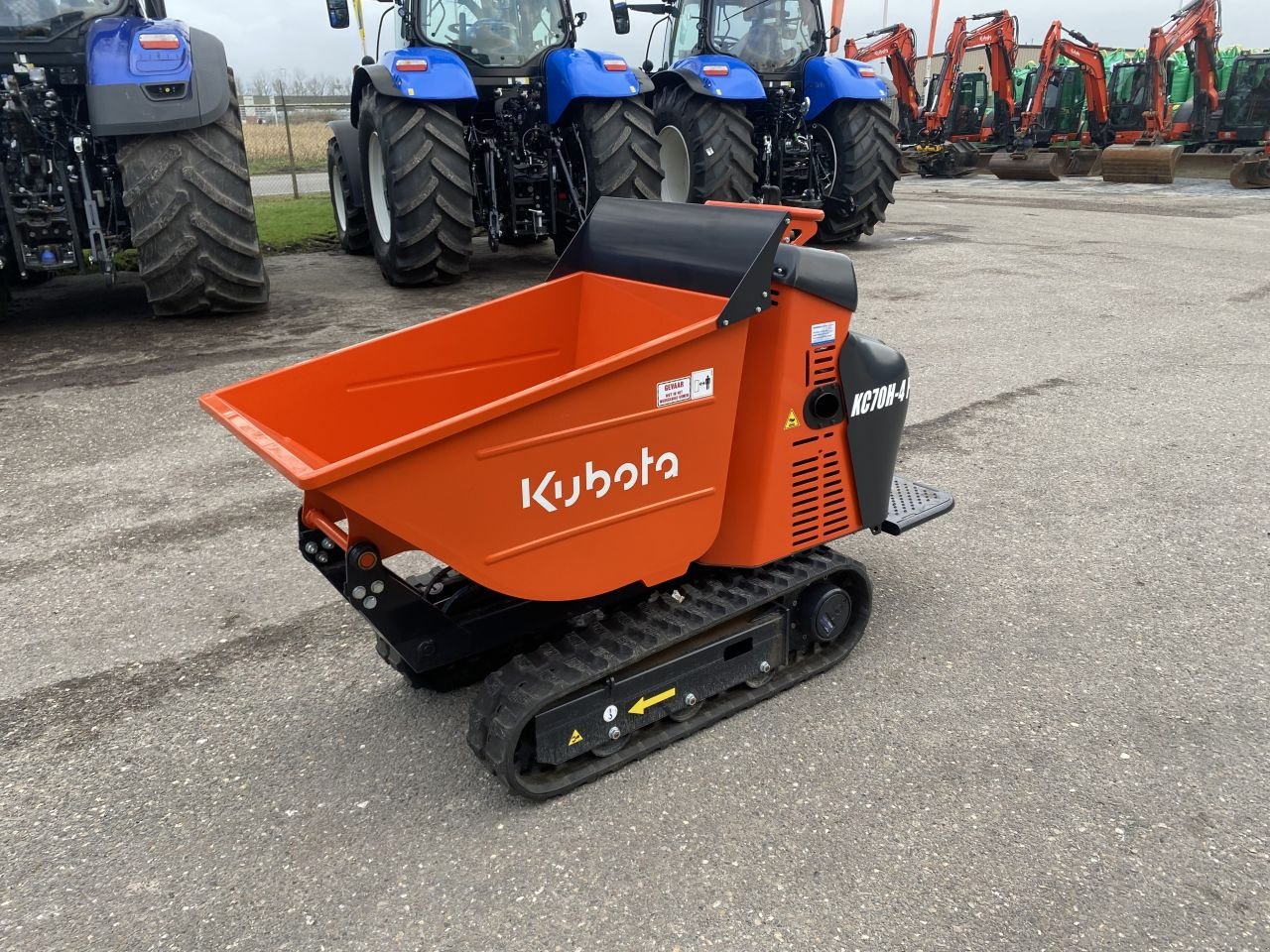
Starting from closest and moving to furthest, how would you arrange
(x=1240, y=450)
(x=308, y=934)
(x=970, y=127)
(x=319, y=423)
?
(x=308, y=934)
(x=319, y=423)
(x=1240, y=450)
(x=970, y=127)

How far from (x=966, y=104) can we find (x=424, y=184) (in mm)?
21143

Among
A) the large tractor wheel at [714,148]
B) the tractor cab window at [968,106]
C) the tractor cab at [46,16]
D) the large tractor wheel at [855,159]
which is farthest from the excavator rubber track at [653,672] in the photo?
the tractor cab window at [968,106]

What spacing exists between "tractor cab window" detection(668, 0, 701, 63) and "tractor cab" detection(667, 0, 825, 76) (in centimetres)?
7

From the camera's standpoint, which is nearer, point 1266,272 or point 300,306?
point 300,306

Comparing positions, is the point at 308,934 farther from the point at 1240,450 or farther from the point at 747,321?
the point at 1240,450

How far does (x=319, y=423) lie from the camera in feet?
8.22

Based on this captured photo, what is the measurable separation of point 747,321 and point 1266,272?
845cm

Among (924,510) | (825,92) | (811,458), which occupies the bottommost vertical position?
(924,510)

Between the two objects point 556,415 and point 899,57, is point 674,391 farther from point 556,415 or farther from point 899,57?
point 899,57

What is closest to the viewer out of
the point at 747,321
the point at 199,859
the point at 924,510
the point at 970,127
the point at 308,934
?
the point at 308,934

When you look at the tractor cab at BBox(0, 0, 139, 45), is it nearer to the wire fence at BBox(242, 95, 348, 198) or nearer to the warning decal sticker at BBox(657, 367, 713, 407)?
the wire fence at BBox(242, 95, 348, 198)

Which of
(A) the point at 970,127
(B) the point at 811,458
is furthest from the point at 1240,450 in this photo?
(A) the point at 970,127

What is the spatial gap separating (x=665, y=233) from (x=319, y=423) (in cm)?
108

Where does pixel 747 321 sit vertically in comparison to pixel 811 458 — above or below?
above
